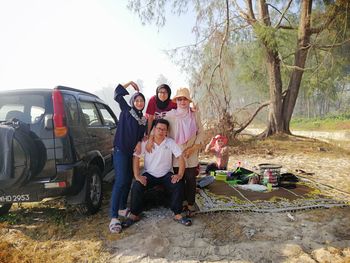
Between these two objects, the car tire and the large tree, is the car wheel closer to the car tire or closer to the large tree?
the car tire

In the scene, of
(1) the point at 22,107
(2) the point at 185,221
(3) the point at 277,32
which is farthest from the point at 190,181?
(3) the point at 277,32

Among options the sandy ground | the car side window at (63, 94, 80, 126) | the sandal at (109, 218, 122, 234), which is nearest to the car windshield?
the car side window at (63, 94, 80, 126)

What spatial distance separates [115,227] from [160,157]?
1.00 m

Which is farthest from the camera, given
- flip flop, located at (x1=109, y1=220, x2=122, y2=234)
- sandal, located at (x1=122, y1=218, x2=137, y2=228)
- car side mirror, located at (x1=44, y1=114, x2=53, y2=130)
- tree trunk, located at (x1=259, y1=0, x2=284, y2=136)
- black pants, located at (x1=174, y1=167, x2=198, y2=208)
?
tree trunk, located at (x1=259, y1=0, x2=284, y2=136)

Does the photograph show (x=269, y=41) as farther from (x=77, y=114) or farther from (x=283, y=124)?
(x=77, y=114)

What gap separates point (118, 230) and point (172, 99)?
5.91 ft

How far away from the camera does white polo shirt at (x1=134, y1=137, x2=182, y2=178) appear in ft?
12.4

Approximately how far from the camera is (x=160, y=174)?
382cm

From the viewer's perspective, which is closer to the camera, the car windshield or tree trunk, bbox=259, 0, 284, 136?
the car windshield

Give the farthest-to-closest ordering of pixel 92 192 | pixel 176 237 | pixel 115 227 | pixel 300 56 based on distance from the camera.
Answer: pixel 300 56 → pixel 92 192 → pixel 115 227 → pixel 176 237

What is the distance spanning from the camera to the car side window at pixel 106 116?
5223 mm

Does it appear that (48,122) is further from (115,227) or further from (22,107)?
(115,227)

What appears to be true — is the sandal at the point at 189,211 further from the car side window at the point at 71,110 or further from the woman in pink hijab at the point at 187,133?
the car side window at the point at 71,110

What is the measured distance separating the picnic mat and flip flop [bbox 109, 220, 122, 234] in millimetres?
1121
